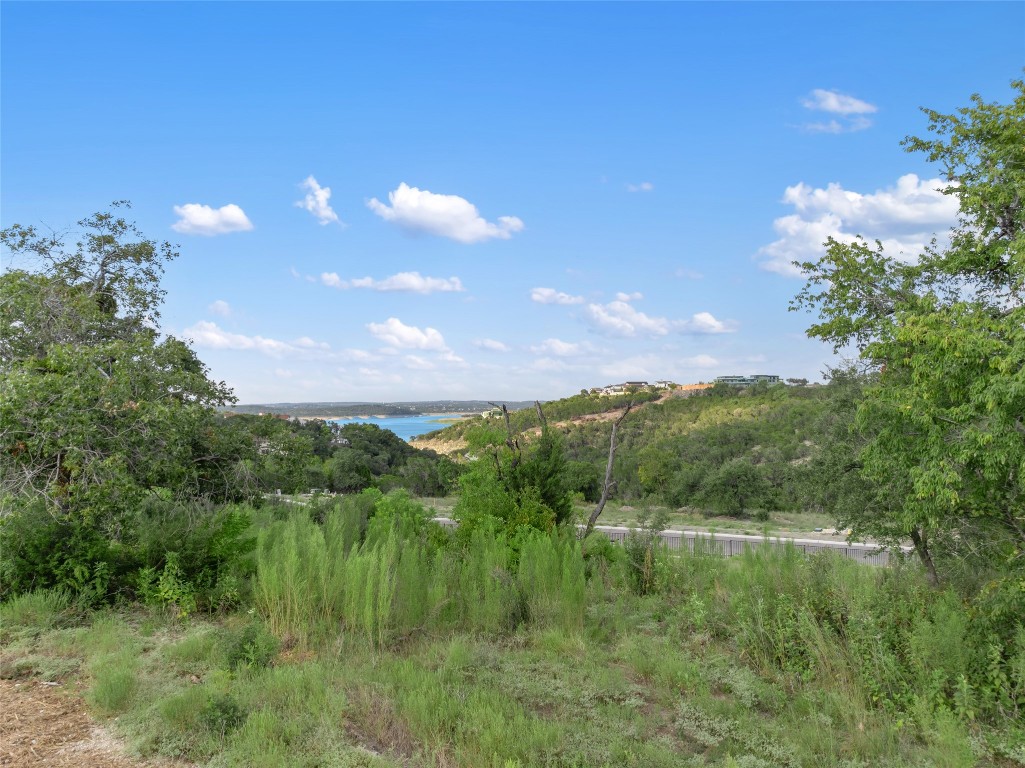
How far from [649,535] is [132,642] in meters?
6.44

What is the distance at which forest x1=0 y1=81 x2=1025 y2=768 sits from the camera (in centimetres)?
448

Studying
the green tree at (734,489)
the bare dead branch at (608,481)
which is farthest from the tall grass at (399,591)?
the green tree at (734,489)

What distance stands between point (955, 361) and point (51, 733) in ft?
26.6

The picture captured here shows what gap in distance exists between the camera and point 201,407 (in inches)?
319

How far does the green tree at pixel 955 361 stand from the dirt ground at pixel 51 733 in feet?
22.8

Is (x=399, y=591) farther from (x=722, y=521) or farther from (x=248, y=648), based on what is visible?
(x=722, y=521)

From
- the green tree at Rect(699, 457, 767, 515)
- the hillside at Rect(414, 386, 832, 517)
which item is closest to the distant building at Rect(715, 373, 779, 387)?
the hillside at Rect(414, 386, 832, 517)

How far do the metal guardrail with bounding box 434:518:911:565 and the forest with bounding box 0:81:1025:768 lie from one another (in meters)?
0.47

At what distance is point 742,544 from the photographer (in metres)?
15.5

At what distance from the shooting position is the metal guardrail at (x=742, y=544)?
8.73 metres

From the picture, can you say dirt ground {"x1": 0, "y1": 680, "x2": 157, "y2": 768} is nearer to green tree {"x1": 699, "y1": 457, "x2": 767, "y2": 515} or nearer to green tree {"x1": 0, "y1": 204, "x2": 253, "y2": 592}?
green tree {"x1": 0, "y1": 204, "x2": 253, "y2": 592}

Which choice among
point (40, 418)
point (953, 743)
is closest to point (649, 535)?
point (953, 743)

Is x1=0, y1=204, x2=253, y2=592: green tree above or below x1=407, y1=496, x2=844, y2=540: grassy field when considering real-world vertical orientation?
above

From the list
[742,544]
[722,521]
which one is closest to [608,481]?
[742,544]
